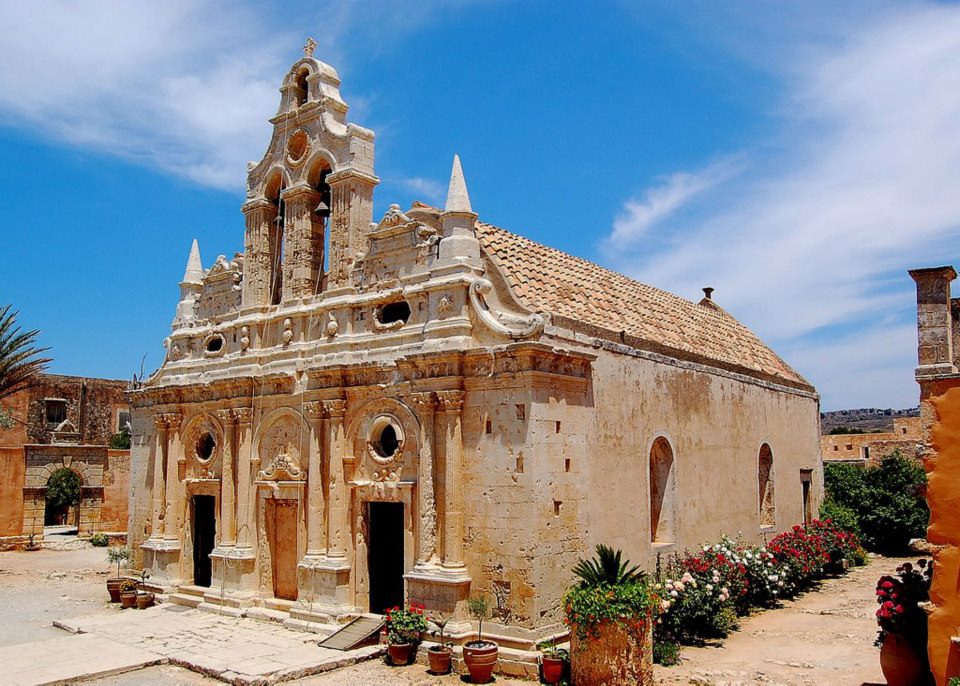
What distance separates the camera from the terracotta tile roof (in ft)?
48.0

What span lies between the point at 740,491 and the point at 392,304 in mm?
9593

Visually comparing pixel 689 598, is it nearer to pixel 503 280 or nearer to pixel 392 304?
pixel 503 280

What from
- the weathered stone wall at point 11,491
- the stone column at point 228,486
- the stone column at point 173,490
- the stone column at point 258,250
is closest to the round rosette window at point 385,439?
the stone column at point 228,486

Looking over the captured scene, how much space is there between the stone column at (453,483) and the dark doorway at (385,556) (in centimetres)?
176

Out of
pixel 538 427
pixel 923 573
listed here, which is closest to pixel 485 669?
pixel 538 427

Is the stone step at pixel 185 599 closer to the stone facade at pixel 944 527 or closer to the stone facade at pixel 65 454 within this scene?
the stone facade at pixel 944 527

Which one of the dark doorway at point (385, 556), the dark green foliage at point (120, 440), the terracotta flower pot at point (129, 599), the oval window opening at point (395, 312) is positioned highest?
the oval window opening at point (395, 312)

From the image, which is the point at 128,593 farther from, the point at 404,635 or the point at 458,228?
the point at 458,228

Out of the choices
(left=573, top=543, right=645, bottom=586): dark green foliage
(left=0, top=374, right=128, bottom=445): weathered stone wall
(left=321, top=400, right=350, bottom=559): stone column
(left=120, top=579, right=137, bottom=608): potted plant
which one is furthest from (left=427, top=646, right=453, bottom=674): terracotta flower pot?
(left=0, top=374, right=128, bottom=445): weathered stone wall

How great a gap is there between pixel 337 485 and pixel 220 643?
134 inches

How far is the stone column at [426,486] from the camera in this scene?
13.5 meters

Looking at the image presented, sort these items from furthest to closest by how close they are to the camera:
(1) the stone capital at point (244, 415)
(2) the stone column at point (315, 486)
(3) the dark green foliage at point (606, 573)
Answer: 1. (1) the stone capital at point (244, 415)
2. (2) the stone column at point (315, 486)
3. (3) the dark green foliage at point (606, 573)

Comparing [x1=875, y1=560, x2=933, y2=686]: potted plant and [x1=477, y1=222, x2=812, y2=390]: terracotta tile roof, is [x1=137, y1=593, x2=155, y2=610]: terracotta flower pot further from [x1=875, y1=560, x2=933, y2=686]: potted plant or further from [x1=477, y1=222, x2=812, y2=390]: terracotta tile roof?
[x1=875, y1=560, x2=933, y2=686]: potted plant

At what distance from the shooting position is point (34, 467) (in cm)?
3170
